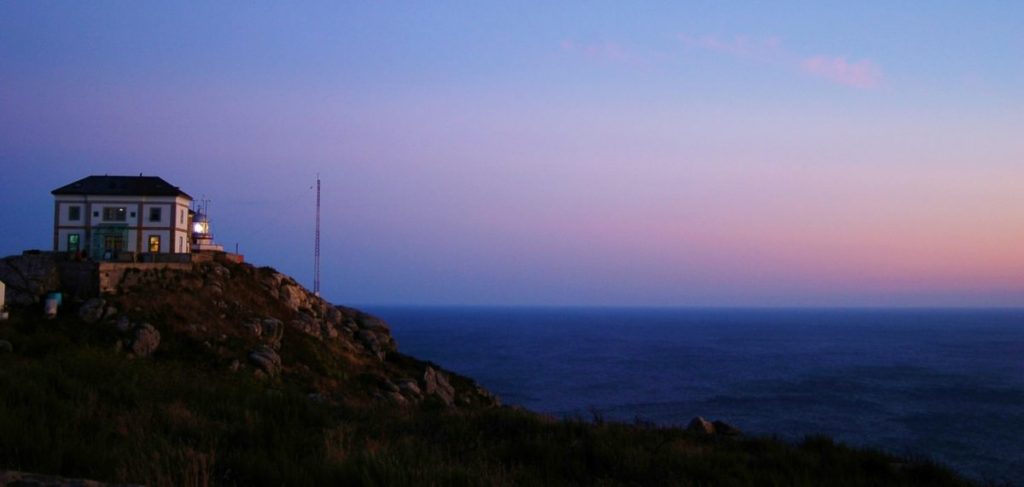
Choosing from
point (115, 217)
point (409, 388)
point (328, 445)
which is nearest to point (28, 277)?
point (115, 217)

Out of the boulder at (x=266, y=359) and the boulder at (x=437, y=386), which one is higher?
the boulder at (x=266, y=359)

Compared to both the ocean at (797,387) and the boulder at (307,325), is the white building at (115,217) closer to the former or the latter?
the boulder at (307,325)

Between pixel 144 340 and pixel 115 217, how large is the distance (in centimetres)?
1538

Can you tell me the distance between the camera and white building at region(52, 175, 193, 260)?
38625 mm

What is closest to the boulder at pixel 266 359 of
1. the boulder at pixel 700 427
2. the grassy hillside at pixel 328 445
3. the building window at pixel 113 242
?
the grassy hillside at pixel 328 445

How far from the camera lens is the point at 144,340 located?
27.0 meters

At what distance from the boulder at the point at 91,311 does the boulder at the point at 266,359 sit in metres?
6.11

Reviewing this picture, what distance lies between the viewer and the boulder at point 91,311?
92.1 feet

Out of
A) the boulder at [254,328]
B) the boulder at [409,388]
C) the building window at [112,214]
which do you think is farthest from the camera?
the building window at [112,214]

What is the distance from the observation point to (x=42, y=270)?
30.4 meters

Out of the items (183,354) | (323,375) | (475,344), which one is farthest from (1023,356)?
(183,354)

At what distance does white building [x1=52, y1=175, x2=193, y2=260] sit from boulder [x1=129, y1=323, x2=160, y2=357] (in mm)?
12024

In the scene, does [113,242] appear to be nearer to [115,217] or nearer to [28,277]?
[115,217]

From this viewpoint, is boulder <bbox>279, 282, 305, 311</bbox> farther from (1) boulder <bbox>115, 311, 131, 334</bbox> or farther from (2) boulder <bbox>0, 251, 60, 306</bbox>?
(2) boulder <bbox>0, 251, 60, 306</bbox>
